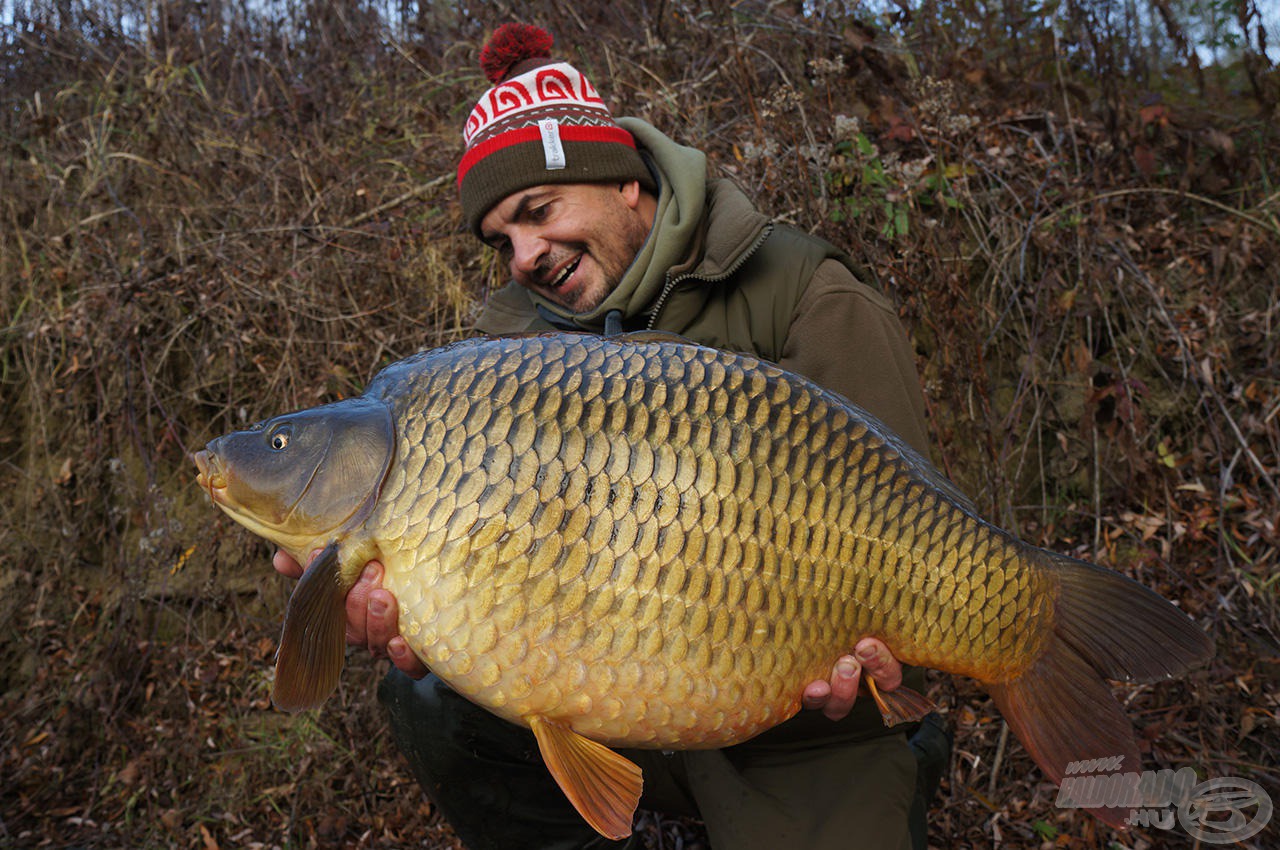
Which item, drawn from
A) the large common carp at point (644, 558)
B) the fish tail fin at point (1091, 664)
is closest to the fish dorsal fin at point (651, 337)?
the large common carp at point (644, 558)

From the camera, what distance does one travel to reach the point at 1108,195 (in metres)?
2.44

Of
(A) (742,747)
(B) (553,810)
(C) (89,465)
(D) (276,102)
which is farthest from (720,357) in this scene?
(D) (276,102)

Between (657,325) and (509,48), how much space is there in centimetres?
74

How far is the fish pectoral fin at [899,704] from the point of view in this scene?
3.93 ft

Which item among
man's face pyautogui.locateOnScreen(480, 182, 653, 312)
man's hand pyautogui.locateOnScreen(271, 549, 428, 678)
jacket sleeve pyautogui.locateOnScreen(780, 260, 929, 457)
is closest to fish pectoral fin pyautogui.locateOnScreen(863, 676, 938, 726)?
jacket sleeve pyautogui.locateOnScreen(780, 260, 929, 457)

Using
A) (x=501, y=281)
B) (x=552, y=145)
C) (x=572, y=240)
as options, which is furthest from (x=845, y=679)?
(x=501, y=281)

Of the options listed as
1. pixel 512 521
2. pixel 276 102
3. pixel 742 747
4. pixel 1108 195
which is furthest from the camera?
pixel 276 102

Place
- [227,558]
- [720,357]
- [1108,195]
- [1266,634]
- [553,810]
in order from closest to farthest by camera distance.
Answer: [720,357], [553,810], [1266,634], [1108,195], [227,558]

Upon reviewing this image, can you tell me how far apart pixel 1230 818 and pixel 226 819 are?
2.08 metres

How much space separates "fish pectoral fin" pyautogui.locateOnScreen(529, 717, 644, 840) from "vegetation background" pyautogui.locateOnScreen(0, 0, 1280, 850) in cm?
95

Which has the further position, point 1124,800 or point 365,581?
point 1124,800

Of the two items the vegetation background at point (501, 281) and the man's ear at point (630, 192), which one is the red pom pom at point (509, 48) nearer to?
the man's ear at point (630, 192)

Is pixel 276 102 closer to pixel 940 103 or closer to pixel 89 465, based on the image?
pixel 89 465

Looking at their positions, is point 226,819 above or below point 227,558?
below
